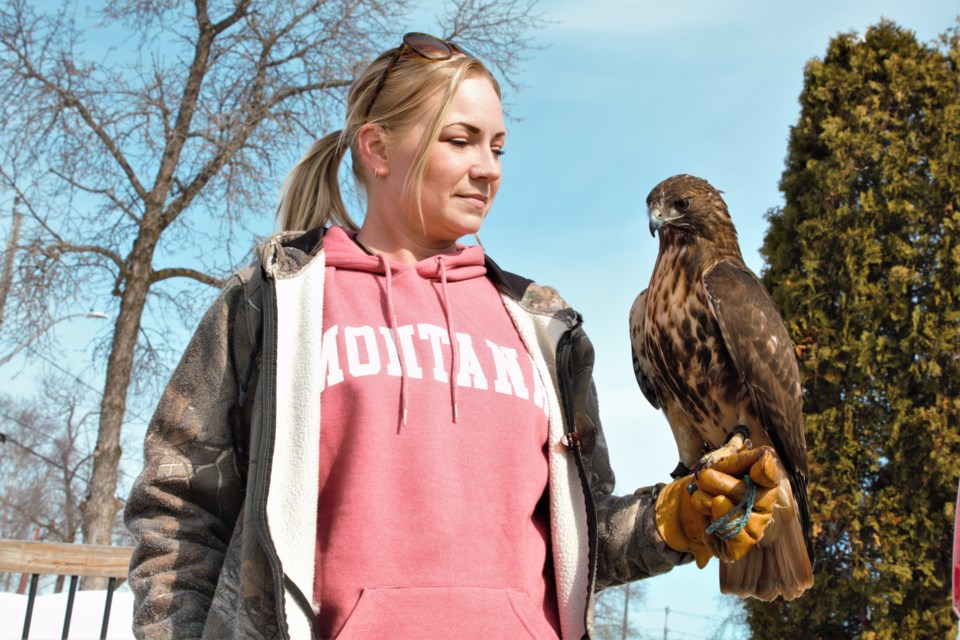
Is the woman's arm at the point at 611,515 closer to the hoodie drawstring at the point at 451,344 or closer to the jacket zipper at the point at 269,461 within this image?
the hoodie drawstring at the point at 451,344

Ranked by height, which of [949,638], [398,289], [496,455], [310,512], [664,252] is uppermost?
[664,252]

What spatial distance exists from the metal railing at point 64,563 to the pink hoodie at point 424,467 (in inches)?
108

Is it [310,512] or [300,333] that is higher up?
[300,333]

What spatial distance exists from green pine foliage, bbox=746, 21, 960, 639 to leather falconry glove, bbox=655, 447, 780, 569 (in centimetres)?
520

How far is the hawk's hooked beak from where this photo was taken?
8.82 feet

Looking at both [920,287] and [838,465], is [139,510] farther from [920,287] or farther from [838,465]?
[920,287]

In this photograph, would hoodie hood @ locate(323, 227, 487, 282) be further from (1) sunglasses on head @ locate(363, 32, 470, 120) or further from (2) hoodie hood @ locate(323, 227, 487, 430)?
(1) sunglasses on head @ locate(363, 32, 470, 120)

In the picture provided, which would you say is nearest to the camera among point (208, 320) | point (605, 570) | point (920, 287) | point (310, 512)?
point (310, 512)

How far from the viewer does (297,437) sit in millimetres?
1789

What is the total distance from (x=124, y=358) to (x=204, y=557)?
24.9 feet

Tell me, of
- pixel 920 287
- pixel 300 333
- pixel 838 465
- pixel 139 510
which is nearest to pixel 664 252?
pixel 300 333

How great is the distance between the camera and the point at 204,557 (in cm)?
187

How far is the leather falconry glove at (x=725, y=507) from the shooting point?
6.08 feet

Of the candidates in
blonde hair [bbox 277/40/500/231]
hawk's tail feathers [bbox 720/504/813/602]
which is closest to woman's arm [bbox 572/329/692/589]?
hawk's tail feathers [bbox 720/504/813/602]
